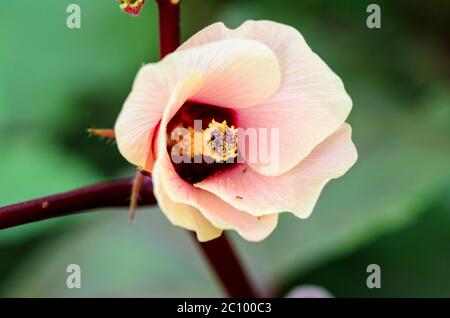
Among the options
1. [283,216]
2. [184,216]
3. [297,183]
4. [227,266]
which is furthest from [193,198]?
[283,216]

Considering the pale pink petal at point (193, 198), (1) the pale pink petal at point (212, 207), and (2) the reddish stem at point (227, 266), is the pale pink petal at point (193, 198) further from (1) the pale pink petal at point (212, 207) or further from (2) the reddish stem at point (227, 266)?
(2) the reddish stem at point (227, 266)

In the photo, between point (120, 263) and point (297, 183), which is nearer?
point (297, 183)

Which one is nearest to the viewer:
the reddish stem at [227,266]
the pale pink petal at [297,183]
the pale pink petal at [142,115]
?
the pale pink petal at [142,115]

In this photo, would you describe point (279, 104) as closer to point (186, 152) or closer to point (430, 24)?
point (186, 152)

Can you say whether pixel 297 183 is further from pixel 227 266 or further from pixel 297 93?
pixel 227 266

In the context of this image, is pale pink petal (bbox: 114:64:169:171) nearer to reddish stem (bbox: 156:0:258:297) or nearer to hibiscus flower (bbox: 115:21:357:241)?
hibiscus flower (bbox: 115:21:357:241)

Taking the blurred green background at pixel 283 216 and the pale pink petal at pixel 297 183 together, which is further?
the blurred green background at pixel 283 216

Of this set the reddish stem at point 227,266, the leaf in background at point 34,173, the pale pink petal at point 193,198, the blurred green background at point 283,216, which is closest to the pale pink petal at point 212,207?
the pale pink petal at point 193,198
